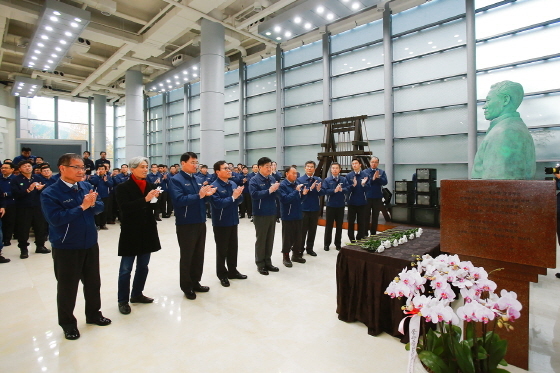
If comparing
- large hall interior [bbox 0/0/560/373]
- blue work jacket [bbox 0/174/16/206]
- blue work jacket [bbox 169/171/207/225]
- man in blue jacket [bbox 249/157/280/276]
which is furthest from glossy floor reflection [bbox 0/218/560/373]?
blue work jacket [bbox 0/174/16/206]

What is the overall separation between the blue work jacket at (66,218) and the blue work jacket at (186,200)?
777 millimetres

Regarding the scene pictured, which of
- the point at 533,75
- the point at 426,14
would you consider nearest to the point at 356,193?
the point at 533,75

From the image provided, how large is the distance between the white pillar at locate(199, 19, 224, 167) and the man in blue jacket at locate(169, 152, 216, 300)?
531 centimetres

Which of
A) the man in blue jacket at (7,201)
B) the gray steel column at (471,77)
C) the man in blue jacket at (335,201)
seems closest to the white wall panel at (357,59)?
the gray steel column at (471,77)

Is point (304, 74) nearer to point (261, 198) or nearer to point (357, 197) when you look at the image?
point (357, 197)

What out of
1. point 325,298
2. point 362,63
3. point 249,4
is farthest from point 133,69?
point 325,298

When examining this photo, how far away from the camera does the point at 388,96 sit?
326 inches

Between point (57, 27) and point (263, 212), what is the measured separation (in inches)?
294

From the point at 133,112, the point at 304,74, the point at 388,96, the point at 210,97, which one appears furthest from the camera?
the point at 133,112

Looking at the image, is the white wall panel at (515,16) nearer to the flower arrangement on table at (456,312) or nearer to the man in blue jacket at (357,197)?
the man in blue jacket at (357,197)

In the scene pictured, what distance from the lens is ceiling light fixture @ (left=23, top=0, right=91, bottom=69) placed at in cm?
697

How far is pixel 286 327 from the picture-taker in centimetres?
271

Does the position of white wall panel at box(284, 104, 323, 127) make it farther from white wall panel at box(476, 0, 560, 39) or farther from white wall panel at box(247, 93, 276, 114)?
white wall panel at box(476, 0, 560, 39)

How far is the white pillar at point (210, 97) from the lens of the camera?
336 inches
